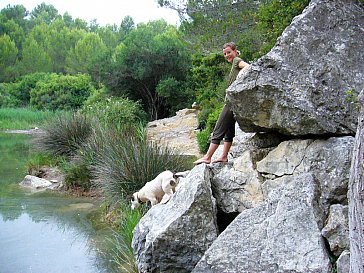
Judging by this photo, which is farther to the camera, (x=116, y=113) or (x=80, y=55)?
(x=80, y=55)

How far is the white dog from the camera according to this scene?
5453mm

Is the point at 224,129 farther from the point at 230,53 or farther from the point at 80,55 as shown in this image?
the point at 80,55

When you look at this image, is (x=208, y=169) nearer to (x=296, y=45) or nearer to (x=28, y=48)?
(x=296, y=45)

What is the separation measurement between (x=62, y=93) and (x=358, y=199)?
30.3 m

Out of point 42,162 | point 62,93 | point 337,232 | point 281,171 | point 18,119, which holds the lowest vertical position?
point 337,232

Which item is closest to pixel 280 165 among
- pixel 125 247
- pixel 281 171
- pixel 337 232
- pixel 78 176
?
pixel 281 171

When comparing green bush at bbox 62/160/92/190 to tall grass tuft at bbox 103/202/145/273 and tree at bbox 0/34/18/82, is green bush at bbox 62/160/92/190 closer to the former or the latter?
tall grass tuft at bbox 103/202/145/273

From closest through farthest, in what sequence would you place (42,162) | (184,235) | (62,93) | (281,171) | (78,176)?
(184,235) < (281,171) < (78,176) < (42,162) < (62,93)

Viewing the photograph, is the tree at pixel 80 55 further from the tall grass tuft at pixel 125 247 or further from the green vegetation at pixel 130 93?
the tall grass tuft at pixel 125 247

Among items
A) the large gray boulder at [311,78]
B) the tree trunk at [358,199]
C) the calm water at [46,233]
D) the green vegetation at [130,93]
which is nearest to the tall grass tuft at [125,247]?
the green vegetation at [130,93]

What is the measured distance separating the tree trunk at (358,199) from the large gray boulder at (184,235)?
1.96 meters

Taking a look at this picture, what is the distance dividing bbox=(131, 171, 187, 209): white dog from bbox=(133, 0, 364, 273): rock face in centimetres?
54

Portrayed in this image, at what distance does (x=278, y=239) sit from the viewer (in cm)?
360

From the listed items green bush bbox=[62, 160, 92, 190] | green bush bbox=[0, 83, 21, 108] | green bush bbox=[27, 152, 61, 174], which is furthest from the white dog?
green bush bbox=[0, 83, 21, 108]
